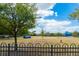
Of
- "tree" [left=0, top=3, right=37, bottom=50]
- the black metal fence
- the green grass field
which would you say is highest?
"tree" [left=0, top=3, right=37, bottom=50]

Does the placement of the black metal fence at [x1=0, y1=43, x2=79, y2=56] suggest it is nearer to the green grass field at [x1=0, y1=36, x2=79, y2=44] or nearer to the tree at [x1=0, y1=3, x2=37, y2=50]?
the green grass field at [x1=0, y1=36, x2=79, y2=44]

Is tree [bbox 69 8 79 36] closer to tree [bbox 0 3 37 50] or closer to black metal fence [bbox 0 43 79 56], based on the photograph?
black metal fence [bbox 0 43 79 56]

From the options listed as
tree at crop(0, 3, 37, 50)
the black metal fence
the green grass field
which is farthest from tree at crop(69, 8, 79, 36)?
tree at crop(0, 3, 37, 50)

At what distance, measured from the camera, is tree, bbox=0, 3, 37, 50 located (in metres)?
4.85

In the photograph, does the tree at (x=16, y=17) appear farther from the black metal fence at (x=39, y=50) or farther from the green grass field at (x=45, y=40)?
the black metal fence at (x=39, y=50)

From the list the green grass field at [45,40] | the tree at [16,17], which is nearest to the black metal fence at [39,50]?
the green grass field at [45,40]

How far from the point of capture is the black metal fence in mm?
4863

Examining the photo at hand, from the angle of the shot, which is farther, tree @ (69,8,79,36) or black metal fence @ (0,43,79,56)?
black metal fence @ (0,43,79,56)

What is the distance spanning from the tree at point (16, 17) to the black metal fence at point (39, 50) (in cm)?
33

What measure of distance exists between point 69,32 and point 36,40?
727mm

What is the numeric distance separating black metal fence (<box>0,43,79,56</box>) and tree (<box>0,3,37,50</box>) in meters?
0.33

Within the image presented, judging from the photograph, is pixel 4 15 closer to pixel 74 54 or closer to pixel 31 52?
pixel 31 52

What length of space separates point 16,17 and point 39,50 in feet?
2.88

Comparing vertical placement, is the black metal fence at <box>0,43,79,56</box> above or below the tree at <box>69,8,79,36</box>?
below
